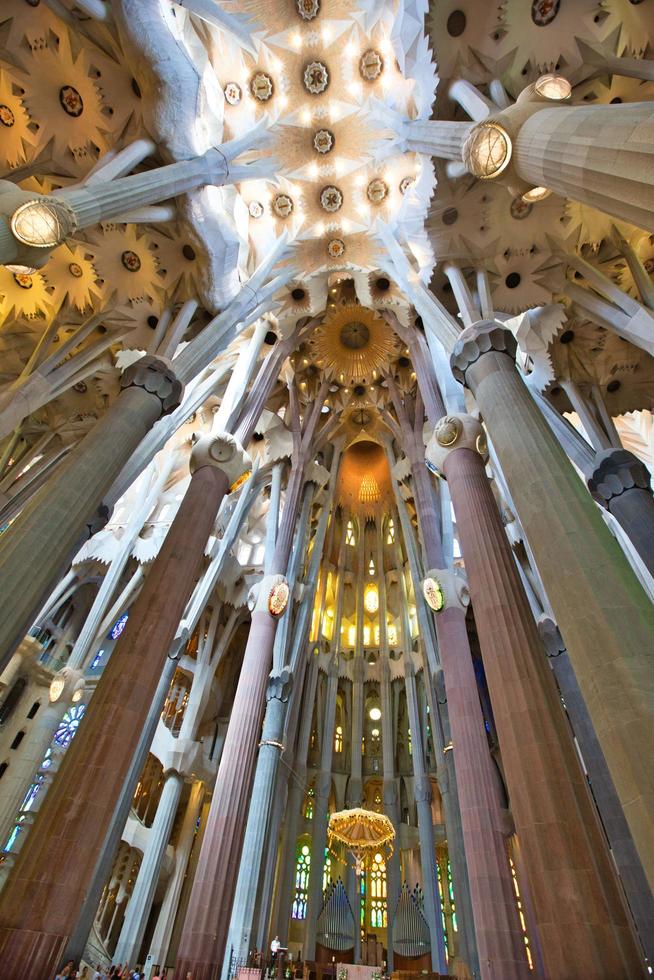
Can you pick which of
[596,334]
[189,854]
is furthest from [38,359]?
[189,854]

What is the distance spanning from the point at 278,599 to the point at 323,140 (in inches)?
474

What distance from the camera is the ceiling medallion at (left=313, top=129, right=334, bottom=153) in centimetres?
1324

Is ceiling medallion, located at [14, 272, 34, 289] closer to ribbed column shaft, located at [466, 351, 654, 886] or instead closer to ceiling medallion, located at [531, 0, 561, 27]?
ceiling medallion, located at [531, 0, 561, 27]

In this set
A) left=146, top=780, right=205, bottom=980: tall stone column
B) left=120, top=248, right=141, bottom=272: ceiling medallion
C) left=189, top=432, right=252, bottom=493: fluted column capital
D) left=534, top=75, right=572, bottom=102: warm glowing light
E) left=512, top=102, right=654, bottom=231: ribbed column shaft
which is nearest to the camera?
left=512, top=102, right=654, bottom=231: ribbed column shaft

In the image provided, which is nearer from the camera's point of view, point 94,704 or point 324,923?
point 94,704

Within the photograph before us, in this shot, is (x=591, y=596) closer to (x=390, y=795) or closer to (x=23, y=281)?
(x=23, y=281)

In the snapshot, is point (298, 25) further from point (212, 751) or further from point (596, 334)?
point (212, 751)

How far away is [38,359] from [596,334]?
12.6m

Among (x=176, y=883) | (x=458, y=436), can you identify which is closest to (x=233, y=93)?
(x=458, y=436)

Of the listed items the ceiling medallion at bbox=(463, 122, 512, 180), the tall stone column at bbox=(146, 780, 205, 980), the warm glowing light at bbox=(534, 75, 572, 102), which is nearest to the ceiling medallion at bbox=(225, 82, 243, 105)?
the ceiling medallion at bbox=(463, 122, 512, 180)

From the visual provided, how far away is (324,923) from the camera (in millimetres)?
16281

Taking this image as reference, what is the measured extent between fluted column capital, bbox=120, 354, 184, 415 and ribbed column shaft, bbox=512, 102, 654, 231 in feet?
20.0

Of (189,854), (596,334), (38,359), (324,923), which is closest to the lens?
(596,334)

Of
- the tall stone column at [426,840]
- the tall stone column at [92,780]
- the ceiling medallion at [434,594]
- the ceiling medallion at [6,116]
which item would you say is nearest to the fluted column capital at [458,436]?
the ceiling medallion at [434,594]
